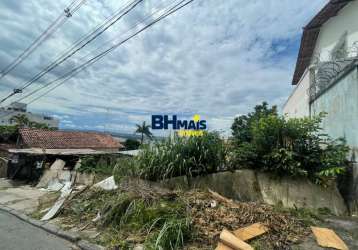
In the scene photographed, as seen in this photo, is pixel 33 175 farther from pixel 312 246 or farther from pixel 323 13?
pixel 323 13

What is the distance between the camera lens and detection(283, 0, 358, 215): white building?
212 inches

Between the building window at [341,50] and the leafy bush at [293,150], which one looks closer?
the leafy bush at [293,150]

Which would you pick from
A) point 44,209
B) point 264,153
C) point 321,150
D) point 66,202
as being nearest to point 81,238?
point 66,202

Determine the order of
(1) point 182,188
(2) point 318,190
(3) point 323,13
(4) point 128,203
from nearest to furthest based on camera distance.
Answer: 1. (4) point 128,203
2. (2) point 318,190
3. (1) point 182,188
4. (3) point 323,13

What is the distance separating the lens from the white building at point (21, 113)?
165 feet

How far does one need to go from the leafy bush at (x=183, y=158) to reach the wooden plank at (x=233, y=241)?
2682 mm

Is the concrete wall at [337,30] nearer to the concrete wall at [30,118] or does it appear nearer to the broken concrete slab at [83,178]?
the broken concrete slab at [83,178]

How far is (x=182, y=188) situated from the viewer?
615cm

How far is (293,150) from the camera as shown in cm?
555

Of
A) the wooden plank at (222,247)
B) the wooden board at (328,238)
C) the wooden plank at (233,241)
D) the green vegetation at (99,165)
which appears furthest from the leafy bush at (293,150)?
the green vegetation at (99,165)

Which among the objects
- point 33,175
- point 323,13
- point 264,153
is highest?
point 323,13

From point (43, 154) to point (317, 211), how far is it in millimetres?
14059

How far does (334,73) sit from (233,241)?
615cm

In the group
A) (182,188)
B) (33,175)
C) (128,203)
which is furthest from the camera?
(33,175)
